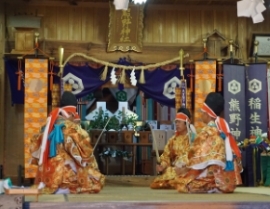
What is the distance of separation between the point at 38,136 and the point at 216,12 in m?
5.23

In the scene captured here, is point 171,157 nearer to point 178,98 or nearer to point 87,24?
point 178,98

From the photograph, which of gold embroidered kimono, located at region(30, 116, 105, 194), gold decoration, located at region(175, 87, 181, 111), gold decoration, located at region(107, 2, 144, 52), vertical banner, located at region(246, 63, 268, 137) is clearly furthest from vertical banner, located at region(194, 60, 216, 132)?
gold embroidered kimono, located at region(30, 116, 105, 194)

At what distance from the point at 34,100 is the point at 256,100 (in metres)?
3.89

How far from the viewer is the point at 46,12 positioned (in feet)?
35.5

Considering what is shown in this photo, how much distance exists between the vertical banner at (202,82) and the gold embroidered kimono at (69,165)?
3554 mm

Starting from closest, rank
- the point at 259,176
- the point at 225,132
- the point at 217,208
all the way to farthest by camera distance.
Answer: the point at 217,208 < the point at 225,132 < the point at 259,176

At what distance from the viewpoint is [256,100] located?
10.5 meters

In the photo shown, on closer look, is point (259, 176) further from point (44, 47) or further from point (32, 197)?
point (32, 197)

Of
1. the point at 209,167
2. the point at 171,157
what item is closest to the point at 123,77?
the point at 171,157

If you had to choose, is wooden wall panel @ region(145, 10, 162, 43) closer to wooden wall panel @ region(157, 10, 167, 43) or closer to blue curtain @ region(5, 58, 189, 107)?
wooden wall panel @ region(157, 10, 167, 43)

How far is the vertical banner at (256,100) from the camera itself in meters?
10.4

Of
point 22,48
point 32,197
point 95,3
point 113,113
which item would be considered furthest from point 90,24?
point 32,197

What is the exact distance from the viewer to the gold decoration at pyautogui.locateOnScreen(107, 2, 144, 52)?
34.6ft

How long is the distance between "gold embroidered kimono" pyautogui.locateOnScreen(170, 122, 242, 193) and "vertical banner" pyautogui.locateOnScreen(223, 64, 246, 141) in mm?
3204
